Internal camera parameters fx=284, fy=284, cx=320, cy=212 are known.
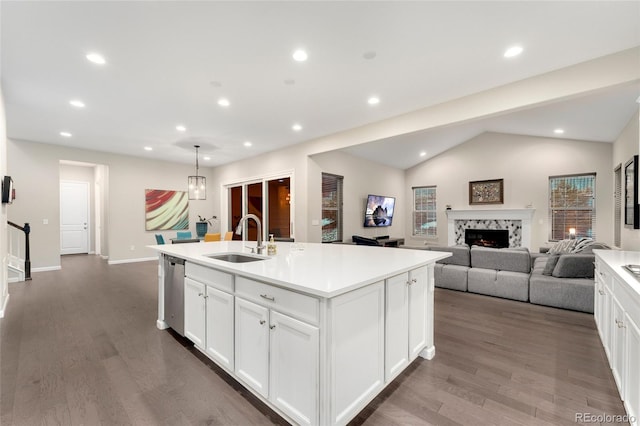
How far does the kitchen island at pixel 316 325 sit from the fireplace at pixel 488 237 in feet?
20.5

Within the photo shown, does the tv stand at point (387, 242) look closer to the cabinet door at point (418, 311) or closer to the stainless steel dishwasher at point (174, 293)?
the cabinet door at point (418, 311)

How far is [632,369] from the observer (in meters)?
1.57

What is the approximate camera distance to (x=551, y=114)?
197 inches

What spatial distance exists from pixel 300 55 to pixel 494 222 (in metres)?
6.99

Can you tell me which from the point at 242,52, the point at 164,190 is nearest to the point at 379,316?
the point at 242,52

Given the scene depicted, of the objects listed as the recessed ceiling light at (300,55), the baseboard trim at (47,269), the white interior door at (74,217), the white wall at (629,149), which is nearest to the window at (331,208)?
the recessed ceiling light at (300,55)

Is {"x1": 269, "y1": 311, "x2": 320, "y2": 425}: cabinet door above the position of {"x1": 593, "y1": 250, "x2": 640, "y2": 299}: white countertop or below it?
below

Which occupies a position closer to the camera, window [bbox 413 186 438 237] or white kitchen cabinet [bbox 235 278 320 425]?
white kitchen cabinet [bbox 235 278 320 425]

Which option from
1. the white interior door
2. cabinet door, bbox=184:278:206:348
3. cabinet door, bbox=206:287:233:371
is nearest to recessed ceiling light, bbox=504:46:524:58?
cabinet door, bbox=206:287:233:371

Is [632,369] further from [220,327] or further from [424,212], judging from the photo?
[424,212]

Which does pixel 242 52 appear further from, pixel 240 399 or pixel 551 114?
pixel 551 114

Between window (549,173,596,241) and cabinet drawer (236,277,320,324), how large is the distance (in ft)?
24.9

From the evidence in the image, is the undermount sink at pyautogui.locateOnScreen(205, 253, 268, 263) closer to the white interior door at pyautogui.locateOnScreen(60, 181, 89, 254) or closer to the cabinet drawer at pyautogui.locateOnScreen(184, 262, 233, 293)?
the cabinet drawer at pyautogui.locateOnScreen(184, 262, 233, 293)

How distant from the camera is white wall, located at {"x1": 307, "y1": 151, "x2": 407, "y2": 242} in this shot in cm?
611
